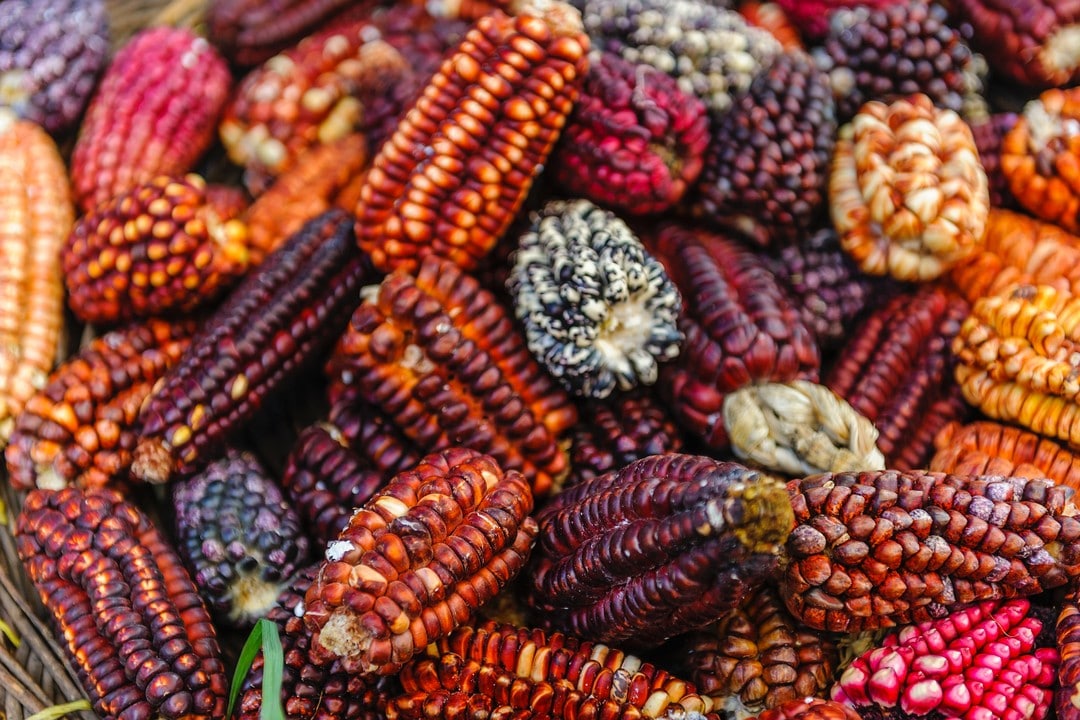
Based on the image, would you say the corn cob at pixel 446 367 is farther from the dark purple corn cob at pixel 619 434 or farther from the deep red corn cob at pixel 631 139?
the deep red corn cob at pixel 631 139

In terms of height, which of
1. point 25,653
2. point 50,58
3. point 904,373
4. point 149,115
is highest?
point 50,58

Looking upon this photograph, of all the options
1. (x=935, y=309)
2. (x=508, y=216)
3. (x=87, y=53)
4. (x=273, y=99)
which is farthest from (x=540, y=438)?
(x=87, y=53)

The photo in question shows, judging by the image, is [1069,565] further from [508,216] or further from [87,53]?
[87,53]

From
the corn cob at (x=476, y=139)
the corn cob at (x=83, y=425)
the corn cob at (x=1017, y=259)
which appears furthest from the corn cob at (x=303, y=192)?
the corn cob at (x=1017, y=259)

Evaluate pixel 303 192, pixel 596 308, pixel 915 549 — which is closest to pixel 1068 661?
pixel 915 549

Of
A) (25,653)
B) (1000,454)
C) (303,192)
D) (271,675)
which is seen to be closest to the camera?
(271,675)

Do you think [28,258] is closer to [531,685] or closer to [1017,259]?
[531,685]

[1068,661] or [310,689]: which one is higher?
[1068,661]
